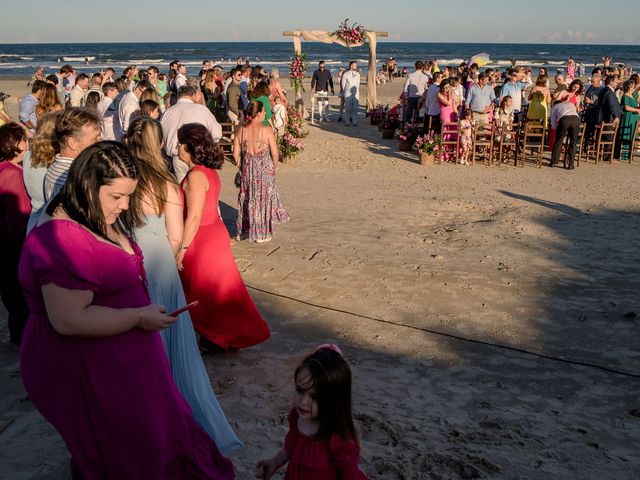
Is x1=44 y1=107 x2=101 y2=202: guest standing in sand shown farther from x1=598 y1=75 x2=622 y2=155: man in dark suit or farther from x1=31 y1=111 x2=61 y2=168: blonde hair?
x1=598 y1=75 x2=622 y2=155: man in dark suit

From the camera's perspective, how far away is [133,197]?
12.4ft

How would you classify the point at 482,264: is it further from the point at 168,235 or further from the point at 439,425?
the point at 168,235

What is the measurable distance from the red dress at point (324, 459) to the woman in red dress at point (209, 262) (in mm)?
2515

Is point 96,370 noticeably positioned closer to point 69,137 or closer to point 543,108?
point 69,137

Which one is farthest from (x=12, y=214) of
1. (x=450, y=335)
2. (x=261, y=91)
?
(x=261, y=91)

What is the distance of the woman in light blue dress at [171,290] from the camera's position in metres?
3.82

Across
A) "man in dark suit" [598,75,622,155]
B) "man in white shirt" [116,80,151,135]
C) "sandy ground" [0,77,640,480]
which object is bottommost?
"sandy ground" [0,77,640,480]

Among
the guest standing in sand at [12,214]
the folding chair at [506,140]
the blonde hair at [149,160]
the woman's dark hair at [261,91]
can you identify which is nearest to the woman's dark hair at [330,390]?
the blonde hair at [149,160]

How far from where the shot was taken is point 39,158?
16.1 ft

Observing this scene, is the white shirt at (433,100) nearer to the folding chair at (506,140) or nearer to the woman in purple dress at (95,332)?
the folding chair at (506,140)

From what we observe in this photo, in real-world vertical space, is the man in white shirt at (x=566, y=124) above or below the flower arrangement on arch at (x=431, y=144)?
above

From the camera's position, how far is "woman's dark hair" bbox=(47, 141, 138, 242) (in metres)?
2.58

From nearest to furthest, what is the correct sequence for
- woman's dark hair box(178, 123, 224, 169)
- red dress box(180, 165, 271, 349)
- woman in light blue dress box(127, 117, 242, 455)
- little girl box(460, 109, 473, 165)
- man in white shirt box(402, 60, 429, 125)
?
woman in light blue dress box(127, 117, 242, 455)
woman's dark hair box(178, 123, 224, 169)
red dress box(180, 165, 271, 349)
little girl box(460, 109, 473, 165)
man in white shirt box(402, 60, 429, 125)

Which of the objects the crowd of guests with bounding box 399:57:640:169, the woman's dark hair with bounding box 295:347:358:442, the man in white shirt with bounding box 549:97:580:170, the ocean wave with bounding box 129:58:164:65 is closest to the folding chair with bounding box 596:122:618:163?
the crowd of guests with bounding box 399:57:640:169
